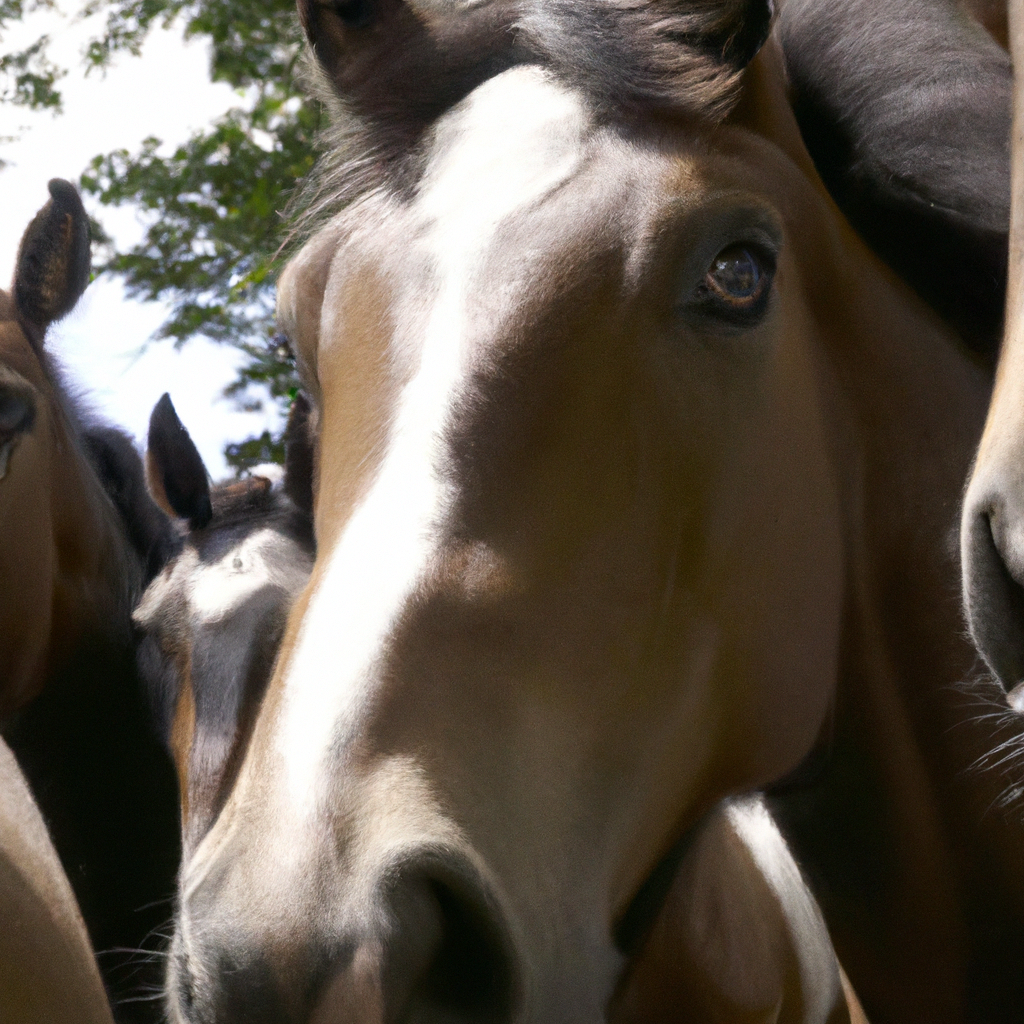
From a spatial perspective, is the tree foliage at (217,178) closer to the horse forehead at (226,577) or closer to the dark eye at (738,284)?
the horse forehead at (226,577)

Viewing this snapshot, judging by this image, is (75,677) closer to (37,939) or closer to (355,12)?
(37,939)

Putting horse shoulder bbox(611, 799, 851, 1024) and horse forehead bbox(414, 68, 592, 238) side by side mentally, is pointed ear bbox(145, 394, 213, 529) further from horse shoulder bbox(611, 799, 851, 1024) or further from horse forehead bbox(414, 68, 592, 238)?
horse forehead bbox(414, 68, 592, 238)

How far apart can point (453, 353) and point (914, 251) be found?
76 cm

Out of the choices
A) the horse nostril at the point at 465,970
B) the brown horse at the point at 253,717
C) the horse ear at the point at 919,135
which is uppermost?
the horse ear at the point at 919,135

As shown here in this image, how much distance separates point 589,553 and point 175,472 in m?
2.04

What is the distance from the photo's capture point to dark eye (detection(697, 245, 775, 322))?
126 centimetres

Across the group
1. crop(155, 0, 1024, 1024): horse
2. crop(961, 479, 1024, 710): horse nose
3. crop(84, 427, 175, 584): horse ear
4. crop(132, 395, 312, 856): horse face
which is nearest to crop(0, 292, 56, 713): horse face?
crop(132, 395, 312, 856): horse face

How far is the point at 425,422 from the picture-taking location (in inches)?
44.5

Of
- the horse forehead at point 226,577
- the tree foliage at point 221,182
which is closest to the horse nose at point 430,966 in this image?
the horse forehead at point 226,577

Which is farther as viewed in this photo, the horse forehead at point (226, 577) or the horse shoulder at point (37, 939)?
the horse forehead at point (226, 577)

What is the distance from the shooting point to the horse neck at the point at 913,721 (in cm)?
136

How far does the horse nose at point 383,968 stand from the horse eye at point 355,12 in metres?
1.18

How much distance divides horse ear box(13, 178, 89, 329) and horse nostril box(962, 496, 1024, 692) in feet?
9.10

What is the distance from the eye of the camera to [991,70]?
147 centimetres
